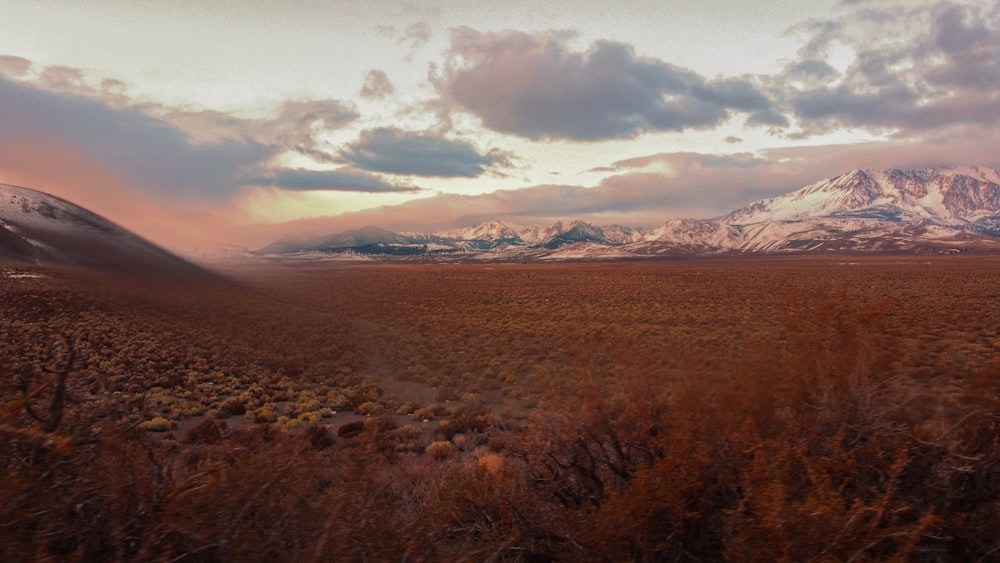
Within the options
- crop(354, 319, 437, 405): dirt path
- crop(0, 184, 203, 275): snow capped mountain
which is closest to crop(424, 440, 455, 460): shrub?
crop(354, 319, 437, 405): dirt path

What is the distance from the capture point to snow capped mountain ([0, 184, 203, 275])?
7719 millimetres

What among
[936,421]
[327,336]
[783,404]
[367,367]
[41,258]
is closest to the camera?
[936,421]

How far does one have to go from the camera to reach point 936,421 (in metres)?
4.18

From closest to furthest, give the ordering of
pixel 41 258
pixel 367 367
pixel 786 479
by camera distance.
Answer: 1. pixel 786 479
2. pixel 41 258
3. pixel 367 367

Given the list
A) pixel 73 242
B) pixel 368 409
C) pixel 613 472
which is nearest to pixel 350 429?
pixel 368 409

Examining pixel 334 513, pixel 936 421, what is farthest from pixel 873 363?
pixel 334 513

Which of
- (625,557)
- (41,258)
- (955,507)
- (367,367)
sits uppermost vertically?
(41,258)

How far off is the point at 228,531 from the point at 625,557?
260cm

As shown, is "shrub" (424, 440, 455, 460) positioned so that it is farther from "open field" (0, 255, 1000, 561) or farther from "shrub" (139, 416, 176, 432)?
"shrub" (139, 416, 176, 432)

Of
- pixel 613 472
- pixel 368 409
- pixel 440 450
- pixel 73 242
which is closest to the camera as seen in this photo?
pixel 613 472

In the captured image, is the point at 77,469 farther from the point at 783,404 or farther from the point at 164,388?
the point at 164,388

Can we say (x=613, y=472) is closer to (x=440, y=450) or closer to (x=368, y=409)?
(x=440, y=450)

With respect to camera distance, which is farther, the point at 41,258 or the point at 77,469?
the point at 41,258

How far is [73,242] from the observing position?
833 centimetres
